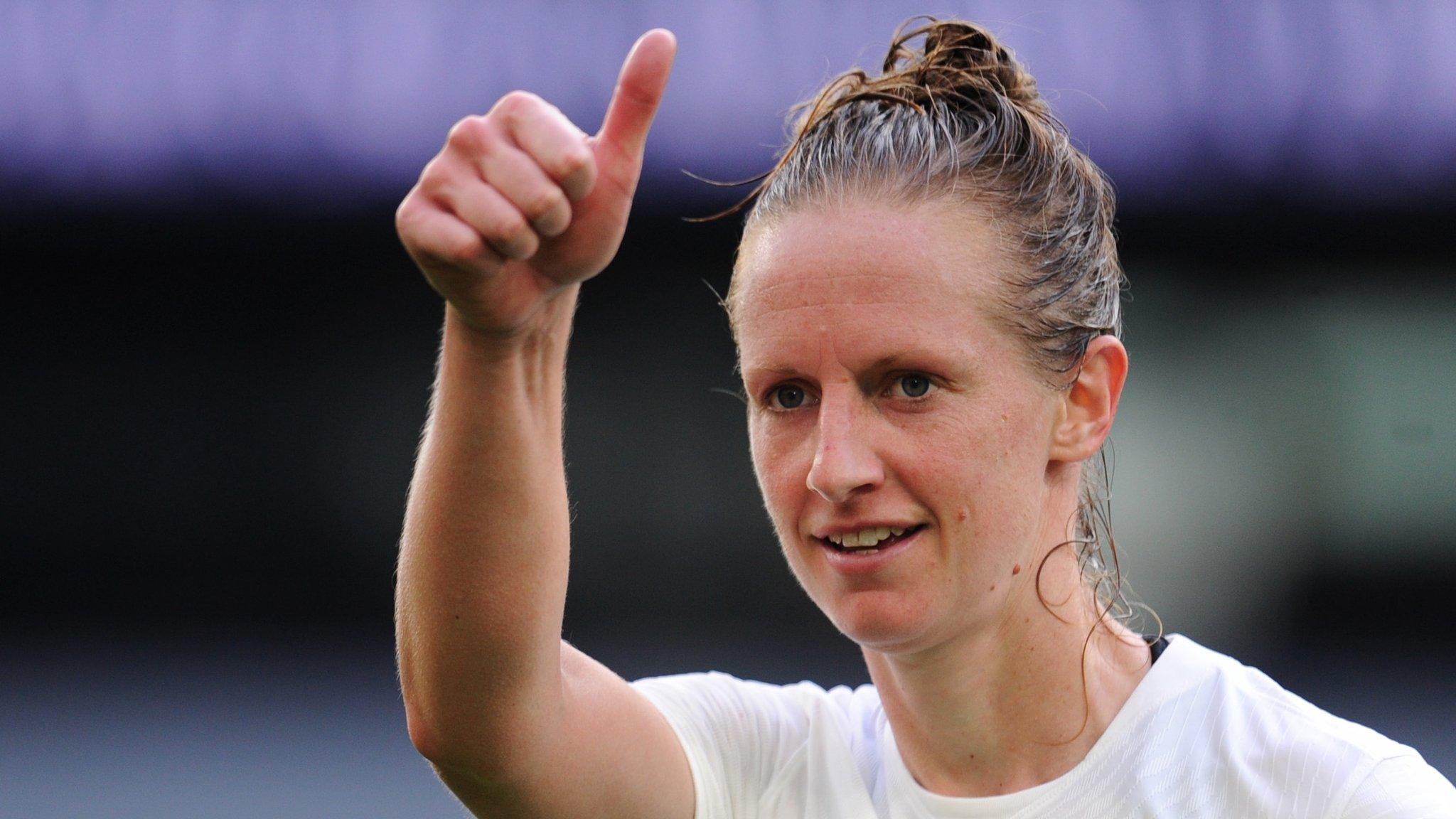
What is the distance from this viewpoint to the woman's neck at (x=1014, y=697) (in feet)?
6.93

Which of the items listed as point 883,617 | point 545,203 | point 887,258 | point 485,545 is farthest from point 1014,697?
point 545,203

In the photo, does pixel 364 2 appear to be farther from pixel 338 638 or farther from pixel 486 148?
pixel 486 148

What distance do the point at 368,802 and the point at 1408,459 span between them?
652cm

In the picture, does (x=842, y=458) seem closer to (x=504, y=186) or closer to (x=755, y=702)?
(x=755, y=702)

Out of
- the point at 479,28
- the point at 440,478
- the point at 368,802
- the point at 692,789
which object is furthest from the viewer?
the point at 479,28

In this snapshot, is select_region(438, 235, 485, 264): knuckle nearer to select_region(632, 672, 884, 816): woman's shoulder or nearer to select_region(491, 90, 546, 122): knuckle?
select_region(491, 90, 546, 122): knuckle

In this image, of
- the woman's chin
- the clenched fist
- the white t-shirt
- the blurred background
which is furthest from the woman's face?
the blurred background

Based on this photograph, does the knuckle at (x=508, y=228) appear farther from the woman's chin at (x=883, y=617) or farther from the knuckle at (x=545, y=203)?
the woman's chin at (x=883, y=617)

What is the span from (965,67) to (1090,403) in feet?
1.99

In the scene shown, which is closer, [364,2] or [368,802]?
[368,802]

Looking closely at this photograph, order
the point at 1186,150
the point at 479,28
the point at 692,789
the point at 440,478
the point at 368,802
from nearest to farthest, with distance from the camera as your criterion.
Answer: the point at 440,478 < the point at 692,789 < the point at 368,802 < the point at 1186,150 < the point at 479,28

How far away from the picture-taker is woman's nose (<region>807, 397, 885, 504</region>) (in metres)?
1.93

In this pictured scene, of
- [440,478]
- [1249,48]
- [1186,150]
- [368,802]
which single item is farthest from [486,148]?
[1249,48]

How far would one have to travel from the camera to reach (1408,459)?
28.2 feet
